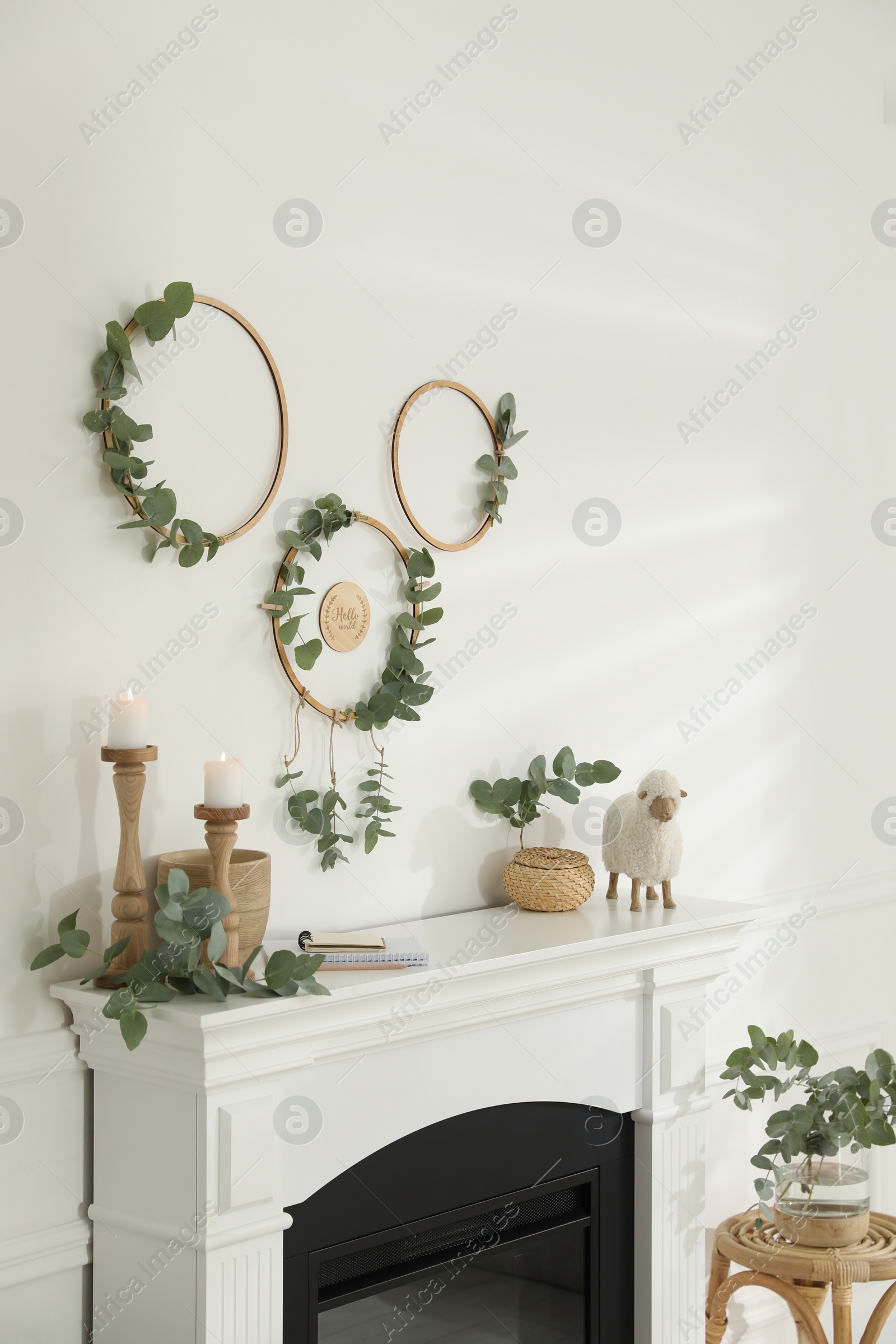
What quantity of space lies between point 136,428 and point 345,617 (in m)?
0.50

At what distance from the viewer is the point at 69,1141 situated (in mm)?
1726

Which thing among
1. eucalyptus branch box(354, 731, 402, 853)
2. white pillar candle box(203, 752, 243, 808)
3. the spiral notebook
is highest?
white pillar candle box(203, 752, 243, 808)

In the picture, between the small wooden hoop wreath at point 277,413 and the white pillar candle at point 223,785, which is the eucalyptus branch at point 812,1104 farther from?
the small wooden hoop wreath at point 277,413

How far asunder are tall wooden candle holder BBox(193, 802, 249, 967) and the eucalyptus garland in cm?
38

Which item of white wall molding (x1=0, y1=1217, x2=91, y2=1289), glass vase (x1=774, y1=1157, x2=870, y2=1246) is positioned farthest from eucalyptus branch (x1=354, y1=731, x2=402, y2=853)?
glass vase (x1=774, y1=1157, x2=870, y2=1246)

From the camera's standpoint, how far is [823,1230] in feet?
8.02

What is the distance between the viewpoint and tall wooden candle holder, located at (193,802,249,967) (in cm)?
166

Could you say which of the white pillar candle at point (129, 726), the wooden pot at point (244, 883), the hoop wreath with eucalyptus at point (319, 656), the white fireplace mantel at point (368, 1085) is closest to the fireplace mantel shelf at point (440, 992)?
the white fireplace mantel at point (368, 1085)

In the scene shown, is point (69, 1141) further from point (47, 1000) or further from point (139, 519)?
point (139, 519)

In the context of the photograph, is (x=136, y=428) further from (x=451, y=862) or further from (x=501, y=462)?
(x=451, y=862)

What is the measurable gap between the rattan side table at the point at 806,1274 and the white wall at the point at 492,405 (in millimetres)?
261

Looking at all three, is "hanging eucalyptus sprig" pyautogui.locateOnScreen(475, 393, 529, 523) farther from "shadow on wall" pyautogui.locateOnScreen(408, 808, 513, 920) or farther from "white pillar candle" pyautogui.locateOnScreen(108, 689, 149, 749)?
"white pillar candle" pyautogui.locateOnScreen(108, 689, 149, 749)

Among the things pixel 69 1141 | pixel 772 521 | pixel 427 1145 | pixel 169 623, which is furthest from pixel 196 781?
pixel 772 521

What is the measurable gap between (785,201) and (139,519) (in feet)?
6.52
